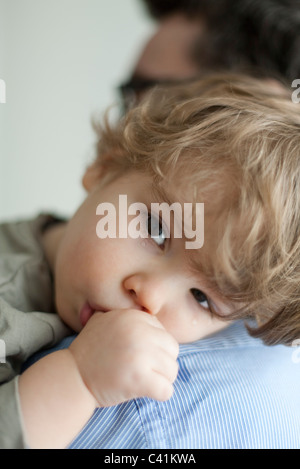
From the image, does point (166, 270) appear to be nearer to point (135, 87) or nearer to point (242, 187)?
point (242, 187)

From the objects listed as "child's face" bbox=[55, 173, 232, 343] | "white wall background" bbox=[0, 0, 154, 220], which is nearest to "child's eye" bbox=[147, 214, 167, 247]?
"child's face" bbox=[55, 173, 232, 343]

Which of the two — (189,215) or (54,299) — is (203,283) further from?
(54,299)

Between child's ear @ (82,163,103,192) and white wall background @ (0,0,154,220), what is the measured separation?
139 cm

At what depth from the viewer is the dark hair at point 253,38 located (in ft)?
4.35

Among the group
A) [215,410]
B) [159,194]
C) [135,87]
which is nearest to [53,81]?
[135,87]

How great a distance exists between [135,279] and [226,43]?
921mm

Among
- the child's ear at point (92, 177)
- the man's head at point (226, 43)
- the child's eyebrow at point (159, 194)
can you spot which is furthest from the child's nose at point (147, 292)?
the man's head at point (226, 43)

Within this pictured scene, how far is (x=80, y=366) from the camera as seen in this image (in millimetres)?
574

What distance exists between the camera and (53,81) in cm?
235

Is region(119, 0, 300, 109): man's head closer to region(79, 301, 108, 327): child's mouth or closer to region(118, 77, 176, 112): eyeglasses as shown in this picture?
region(118, 77, 176, 112): eyeglasses

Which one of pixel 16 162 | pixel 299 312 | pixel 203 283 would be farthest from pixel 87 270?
pixel 16 162

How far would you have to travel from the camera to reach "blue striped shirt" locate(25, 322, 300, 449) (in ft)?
1.90

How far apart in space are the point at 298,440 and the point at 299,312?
168 mm

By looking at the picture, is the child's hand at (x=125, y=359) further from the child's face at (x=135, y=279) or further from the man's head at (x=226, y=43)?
the man's head at (x=226, y=43)
